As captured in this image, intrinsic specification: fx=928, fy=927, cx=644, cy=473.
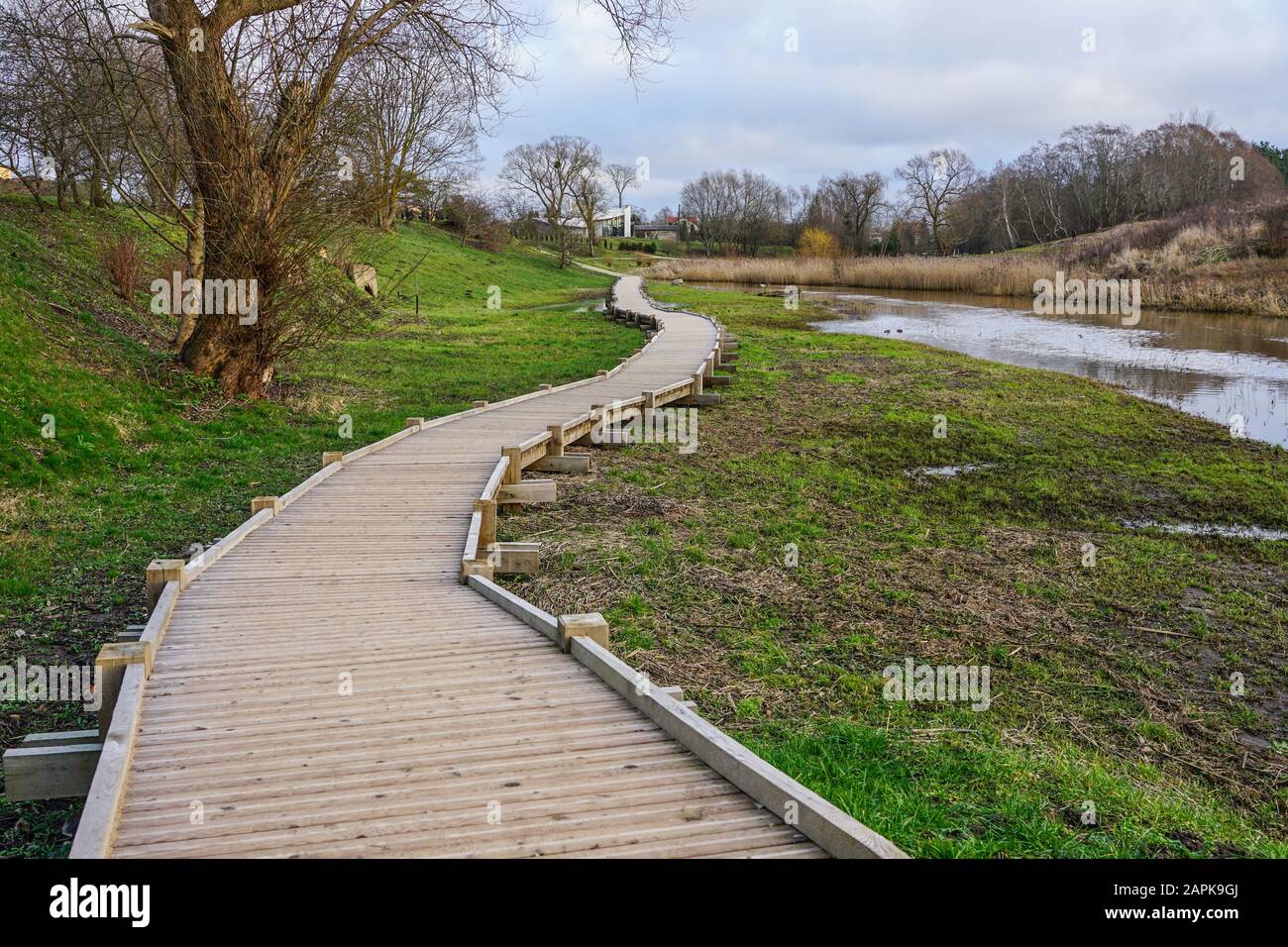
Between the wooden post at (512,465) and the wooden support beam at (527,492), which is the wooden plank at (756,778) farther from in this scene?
the wooden post at (512,465)

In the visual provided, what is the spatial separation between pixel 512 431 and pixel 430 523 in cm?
380

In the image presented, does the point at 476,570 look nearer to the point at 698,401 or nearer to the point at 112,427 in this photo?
the point at 112,427

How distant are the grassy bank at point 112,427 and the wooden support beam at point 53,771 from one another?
1.09ft

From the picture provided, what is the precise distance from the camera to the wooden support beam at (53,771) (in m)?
3.99

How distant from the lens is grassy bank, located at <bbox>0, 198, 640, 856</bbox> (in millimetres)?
6602

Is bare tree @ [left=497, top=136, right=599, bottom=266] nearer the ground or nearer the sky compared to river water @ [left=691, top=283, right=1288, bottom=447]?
nearer the sky

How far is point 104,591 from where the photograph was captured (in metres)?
6.98

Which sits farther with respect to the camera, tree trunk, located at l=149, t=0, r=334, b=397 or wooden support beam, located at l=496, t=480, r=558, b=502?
tree trunk, located at l=149, t=0, r=334, b=397

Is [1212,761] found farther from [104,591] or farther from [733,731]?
[104,591]

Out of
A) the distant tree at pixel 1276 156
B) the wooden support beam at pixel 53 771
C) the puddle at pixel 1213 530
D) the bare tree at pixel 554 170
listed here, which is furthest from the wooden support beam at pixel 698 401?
the distant tree at pixel 1276 156

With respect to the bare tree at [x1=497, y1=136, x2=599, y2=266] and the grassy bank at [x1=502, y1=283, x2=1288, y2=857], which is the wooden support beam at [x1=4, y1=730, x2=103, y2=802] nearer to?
the grassy bank at [x1=502, y1=283, x2=1288, y2=857]

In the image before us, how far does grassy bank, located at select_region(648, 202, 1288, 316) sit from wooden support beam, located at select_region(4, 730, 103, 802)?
34562 millimetres

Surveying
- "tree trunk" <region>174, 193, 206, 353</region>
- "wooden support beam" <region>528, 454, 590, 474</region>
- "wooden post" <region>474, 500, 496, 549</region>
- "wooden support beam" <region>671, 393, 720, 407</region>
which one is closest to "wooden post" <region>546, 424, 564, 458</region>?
"wooden support beam" <region>528, 454, 590, 474</region>
